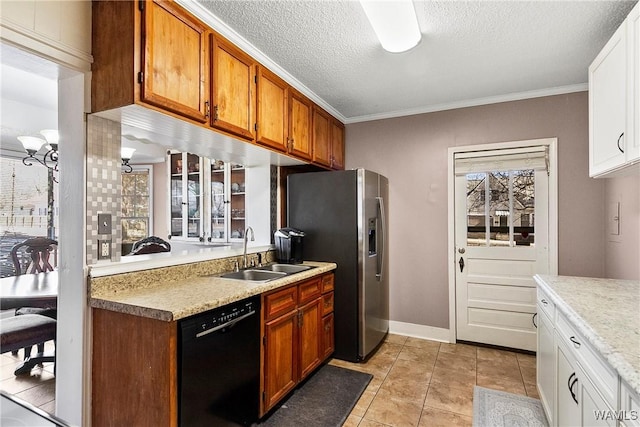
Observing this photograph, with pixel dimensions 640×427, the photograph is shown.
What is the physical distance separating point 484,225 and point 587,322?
2129 mm

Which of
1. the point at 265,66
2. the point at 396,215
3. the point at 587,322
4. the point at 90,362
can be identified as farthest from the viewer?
the point at 396,215

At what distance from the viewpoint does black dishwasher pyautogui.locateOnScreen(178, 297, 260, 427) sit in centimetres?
150

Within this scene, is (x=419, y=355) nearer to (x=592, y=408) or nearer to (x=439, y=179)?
(x=439, y=179)

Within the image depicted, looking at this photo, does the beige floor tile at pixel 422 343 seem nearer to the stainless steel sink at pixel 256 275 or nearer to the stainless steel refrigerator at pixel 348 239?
the stainless steel refrigerator at pixel 348 239

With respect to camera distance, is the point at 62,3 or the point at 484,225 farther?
the point at 484,225

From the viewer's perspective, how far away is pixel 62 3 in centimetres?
150

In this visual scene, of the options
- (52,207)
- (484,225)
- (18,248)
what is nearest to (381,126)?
(484,225)

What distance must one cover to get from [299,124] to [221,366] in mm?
2014

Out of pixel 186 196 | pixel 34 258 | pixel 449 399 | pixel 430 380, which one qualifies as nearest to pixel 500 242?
pixel 430 380

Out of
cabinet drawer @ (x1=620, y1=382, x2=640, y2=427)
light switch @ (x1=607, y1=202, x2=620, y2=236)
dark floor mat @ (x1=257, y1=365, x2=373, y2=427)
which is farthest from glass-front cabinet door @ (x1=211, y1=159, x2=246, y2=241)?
light switch @ (x1=607, y1=202, x2=620, y2=236)

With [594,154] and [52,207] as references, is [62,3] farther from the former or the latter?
[594,154]

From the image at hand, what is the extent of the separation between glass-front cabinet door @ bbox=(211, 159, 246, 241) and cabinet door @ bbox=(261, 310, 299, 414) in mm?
1691

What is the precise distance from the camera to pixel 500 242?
3.22 meters

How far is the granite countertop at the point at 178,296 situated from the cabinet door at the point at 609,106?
2081mm
